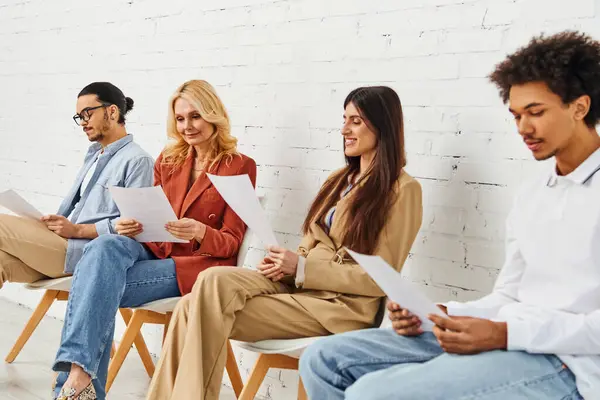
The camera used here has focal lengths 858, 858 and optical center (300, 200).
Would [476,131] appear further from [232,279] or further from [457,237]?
[232,279]

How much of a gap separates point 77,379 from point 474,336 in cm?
158

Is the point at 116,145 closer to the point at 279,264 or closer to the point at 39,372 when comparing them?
the point at 39,372

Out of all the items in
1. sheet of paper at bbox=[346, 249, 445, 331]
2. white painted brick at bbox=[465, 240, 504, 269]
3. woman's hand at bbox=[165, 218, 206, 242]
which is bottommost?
woman's hand at bbox=[165, 218, 206, 242]

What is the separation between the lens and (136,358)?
4.21 m

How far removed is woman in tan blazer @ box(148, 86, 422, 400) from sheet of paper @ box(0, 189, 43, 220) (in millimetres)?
1044

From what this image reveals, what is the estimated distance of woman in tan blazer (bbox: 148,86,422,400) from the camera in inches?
102

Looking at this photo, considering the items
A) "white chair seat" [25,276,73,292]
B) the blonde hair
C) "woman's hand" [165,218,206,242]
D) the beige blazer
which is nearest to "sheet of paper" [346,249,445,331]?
the beige blazer

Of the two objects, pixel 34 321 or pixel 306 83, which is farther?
pixel 34 321

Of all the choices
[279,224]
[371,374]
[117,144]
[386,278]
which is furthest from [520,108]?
[117,144]

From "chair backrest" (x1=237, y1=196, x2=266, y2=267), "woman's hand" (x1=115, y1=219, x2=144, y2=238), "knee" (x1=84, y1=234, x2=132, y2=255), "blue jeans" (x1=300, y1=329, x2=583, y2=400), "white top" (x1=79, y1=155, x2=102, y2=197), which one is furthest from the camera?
"white top" (x1=79, y1=155, x2=102, y2=197)

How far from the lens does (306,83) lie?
136 inches

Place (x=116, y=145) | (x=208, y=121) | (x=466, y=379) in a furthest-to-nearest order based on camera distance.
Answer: (x=116, y=145) → (x=208, y=121) → (x=466, y=379)

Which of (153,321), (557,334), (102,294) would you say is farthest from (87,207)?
(557,334)

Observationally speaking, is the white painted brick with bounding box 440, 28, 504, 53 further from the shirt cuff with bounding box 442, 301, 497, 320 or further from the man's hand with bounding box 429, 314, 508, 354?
the man's hand with bounding box 429, 314, 508, 354
